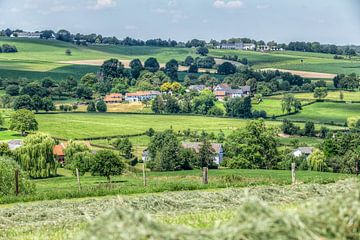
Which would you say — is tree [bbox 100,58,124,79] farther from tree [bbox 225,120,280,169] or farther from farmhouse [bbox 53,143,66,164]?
tree [bbox 225,120,280,169]

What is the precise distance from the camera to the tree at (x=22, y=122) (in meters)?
75.3

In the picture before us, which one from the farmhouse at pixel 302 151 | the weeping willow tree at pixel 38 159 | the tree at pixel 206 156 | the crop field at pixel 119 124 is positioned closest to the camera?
the weeping willow tree at pixel 38 159

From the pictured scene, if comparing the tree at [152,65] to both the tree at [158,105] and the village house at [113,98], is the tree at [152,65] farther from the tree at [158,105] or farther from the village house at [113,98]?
the tree at [158,105]

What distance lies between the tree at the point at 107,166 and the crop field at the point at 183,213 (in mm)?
28024

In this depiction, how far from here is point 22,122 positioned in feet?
249

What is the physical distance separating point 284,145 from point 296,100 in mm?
29611

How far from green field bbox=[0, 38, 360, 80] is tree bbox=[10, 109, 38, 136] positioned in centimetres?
4991

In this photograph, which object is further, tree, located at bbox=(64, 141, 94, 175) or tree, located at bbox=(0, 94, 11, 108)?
tree, located at bbox=(0, 94, 11, 108)

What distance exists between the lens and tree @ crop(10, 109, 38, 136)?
247ft

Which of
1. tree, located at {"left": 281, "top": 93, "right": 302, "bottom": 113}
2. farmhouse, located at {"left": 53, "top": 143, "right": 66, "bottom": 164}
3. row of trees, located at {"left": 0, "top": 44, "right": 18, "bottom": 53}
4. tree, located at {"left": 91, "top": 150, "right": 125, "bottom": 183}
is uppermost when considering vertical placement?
row of trees, located at {"left": 0, "top": 44, "right": 18, "bottom": 53}

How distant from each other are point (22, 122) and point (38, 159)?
27527 millimetres

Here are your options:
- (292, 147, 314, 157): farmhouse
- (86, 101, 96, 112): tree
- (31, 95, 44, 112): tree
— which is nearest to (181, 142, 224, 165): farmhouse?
(292, 147, 314, 157): farmhouse

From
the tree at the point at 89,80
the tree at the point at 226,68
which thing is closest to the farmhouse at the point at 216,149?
the tree at the point at 89,80

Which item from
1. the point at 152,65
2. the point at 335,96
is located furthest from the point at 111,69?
the point at 335,96
